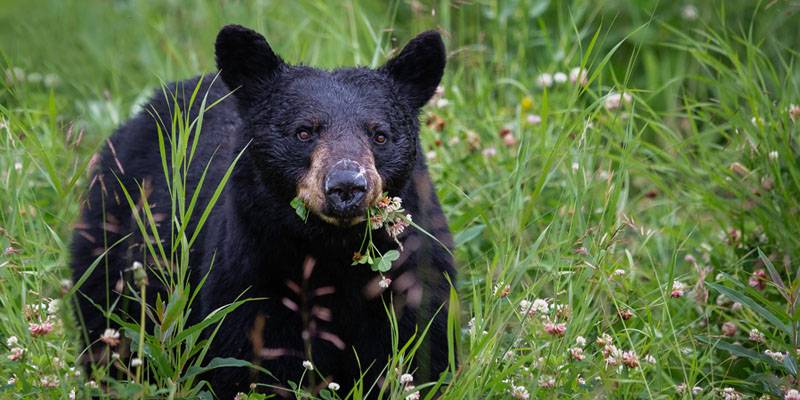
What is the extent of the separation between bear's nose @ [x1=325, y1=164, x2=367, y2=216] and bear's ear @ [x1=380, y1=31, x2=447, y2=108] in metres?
0.85

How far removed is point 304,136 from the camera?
4066 millimetres

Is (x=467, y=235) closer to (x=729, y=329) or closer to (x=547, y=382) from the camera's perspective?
(x=729, y=329)

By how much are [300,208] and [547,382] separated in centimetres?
101

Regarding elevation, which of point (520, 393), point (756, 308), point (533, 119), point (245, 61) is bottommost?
point (520, 393)

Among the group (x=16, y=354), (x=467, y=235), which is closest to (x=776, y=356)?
(x=467, y=235)

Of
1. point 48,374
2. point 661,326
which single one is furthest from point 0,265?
point 661,326

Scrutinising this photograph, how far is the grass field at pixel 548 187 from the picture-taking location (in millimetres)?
3773

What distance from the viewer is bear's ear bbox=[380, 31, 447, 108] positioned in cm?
444

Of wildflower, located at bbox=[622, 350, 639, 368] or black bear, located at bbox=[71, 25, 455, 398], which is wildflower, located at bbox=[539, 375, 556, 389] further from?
black bear, located at bbox=[71, 25, 455, 398]

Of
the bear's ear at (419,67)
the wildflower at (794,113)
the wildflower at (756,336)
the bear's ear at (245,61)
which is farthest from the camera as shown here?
the wildflower at (794,113)

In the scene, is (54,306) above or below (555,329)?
above

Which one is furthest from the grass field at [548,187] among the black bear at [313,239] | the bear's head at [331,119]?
the bear's head at [331,119]

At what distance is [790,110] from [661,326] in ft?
4.87

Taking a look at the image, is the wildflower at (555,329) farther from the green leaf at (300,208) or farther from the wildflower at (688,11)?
the wildflower at (688,11)
